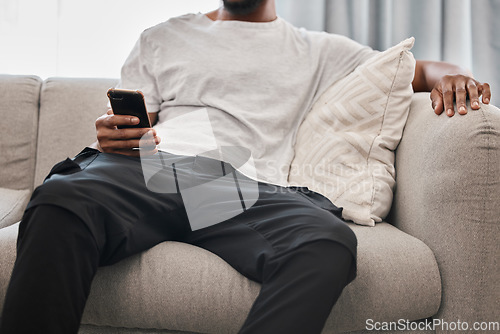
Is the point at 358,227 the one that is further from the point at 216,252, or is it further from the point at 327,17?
the point at 327,17

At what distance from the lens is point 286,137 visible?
1217 mm

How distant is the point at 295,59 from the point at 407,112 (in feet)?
1.14

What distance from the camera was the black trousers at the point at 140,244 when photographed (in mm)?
671

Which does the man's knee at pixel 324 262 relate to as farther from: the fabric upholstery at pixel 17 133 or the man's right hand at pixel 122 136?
the fabric upholstery at pixel 17 133

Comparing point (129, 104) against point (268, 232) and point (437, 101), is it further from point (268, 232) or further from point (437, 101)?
point (437, 101)

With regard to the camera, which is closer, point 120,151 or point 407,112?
point 120,151

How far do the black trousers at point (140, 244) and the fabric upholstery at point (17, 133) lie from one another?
621 mm

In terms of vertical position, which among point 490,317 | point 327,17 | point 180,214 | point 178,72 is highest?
point 327,17

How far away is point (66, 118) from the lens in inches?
57.1

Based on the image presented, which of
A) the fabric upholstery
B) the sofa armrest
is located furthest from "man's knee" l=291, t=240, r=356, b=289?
the fabric upholstery

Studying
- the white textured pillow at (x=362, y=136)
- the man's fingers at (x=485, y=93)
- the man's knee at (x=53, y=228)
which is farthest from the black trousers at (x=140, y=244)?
the man's fingers at (x=485, y=93)

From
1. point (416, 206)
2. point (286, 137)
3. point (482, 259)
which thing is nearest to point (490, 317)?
point (482, 259)

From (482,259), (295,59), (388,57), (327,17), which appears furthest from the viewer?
(327,17)

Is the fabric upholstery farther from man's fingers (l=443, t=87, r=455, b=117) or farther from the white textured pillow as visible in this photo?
man's fingers (l=443, t=87, r=455, b=117)
